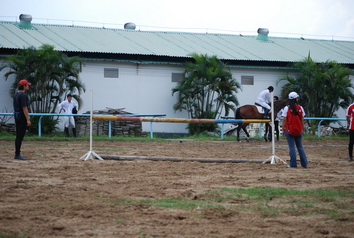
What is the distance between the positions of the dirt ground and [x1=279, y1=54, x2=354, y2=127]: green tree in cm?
2056

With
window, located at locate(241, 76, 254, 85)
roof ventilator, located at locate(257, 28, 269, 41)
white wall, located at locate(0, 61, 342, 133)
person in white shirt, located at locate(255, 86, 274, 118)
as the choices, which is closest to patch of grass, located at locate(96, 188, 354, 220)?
person in white shirt, located at locate(255, 86, 274, 118)

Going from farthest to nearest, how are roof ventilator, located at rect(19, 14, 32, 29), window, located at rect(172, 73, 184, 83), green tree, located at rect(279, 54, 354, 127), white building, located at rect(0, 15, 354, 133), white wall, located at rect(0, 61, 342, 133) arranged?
green tree, located at rect(279, 54, 354, 127), window, located at rect(172, 73, 184, 83), roof ventilator, located at rect(19, 14, 32, 29), white wall, located at rect(0, 61, 342, 133), white building, located at rect(0, 15, 354, 133)

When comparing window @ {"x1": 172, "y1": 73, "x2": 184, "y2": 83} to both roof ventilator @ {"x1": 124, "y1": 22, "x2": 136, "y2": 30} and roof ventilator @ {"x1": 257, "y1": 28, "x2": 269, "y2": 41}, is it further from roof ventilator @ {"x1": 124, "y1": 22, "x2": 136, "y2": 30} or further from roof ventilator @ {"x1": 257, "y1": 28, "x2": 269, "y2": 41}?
roof ventilator @ {"x1": 257, "y1": 28, "x2": 269, "y2": 41}

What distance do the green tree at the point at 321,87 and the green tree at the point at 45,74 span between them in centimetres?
1228

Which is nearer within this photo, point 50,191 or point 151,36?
point 50,191

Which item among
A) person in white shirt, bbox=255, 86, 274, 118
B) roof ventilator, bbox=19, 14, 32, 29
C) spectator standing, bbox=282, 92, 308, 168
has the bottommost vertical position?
spectator standing, bbox=282, 92, 308, 168

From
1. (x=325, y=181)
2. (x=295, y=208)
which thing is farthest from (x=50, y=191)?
(x=325, y=181)

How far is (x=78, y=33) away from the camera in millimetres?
Answer: 36188

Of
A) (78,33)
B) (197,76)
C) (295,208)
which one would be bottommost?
(295,208)

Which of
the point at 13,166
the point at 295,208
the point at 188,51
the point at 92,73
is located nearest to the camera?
the point at 295,208

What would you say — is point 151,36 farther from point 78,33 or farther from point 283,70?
point 283,70

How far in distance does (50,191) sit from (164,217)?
9.34 ft

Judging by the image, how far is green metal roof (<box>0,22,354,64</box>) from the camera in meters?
33.5

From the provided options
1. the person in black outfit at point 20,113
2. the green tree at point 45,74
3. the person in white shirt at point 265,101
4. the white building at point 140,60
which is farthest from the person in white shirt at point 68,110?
the person in black outfit at point 20,113
